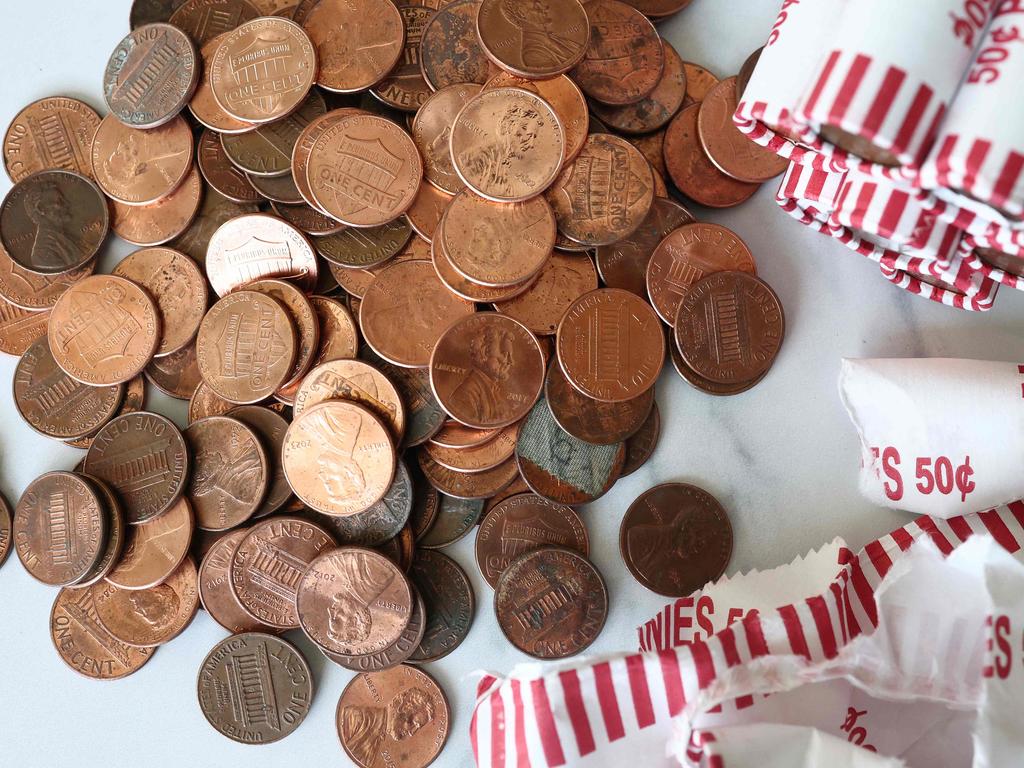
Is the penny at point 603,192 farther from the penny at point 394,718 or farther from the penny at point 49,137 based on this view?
the penny at point 49,137

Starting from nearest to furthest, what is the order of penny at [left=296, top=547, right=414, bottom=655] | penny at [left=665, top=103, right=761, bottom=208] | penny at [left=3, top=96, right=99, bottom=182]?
penny at [left=296, top=547, right=414, bottom=655], penny at [left=665, top=103, right=761, bottom=208], penny at [left=3, top=96, right=99, bottom=182]

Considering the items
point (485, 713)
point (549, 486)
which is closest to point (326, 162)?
point (549, 486)

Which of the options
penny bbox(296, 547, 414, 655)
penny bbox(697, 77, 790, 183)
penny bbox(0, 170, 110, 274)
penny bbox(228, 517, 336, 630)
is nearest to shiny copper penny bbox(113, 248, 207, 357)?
penny bbox(0, 170, 110, 274)

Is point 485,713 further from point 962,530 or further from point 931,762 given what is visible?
point 962,530

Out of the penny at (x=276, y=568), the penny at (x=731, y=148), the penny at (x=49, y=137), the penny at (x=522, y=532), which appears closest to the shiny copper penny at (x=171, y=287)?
the penny at (x=49, y=137)

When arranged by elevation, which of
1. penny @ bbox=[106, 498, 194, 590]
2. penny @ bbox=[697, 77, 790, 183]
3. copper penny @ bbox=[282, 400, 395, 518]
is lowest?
penny @ bbox=[106, 498, 194, 590]

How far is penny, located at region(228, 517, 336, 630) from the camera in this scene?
133 centimetres

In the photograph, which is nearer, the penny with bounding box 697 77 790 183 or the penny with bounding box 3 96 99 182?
the penny with bounding box 697 77 790 183

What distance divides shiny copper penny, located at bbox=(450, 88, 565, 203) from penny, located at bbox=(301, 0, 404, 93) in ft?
0.65

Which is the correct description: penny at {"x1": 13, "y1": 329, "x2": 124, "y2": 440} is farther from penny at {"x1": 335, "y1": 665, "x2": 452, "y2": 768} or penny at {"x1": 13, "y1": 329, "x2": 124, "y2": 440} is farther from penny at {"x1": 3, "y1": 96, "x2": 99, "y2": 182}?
penny at {"x1": 335, "y1": 665, "x2": 452, "y2": 768}

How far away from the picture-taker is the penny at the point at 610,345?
51.4 inches

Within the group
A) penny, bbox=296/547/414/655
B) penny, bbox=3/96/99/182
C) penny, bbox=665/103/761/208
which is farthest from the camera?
penny, bbox=3/96/99/182

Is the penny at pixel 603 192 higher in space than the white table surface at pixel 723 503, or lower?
higher

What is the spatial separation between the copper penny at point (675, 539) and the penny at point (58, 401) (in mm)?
951
